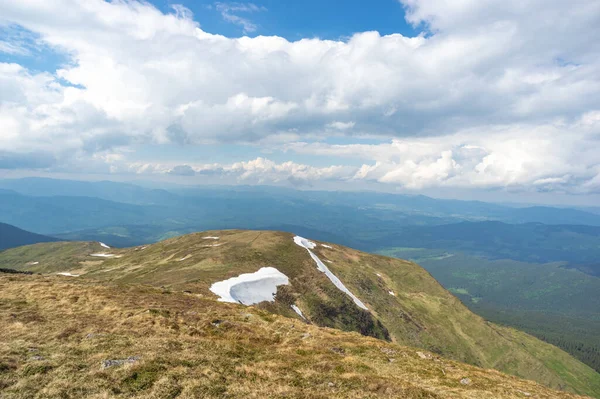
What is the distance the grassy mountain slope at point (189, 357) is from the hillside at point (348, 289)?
20.3m

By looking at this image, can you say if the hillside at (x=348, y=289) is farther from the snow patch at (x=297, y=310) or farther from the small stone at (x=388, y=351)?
the small stone at (x=388, y=351)

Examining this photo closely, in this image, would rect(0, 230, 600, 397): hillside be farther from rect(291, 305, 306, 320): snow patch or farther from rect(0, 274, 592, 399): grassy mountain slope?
rect(0, 274, 592, 399): grassy mountain slope

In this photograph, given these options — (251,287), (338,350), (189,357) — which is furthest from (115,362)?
(251,287)

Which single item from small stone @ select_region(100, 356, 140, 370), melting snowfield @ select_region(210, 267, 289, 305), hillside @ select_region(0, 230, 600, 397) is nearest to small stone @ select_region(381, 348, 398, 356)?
small stone @ select_region(100, 356, 140, 370)

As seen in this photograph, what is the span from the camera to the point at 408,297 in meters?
112

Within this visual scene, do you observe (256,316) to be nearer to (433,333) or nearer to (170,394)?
(170,394)

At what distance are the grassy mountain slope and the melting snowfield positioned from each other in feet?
49.3

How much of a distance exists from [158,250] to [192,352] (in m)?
107

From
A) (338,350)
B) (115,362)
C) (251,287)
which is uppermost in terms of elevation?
(115,362)

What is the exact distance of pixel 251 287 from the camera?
62.0 m

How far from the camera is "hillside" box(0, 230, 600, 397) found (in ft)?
228

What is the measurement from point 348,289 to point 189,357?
7098cm

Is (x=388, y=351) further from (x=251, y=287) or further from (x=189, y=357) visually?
(x=251, y=287)

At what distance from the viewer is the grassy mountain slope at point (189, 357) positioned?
18.7 meters
